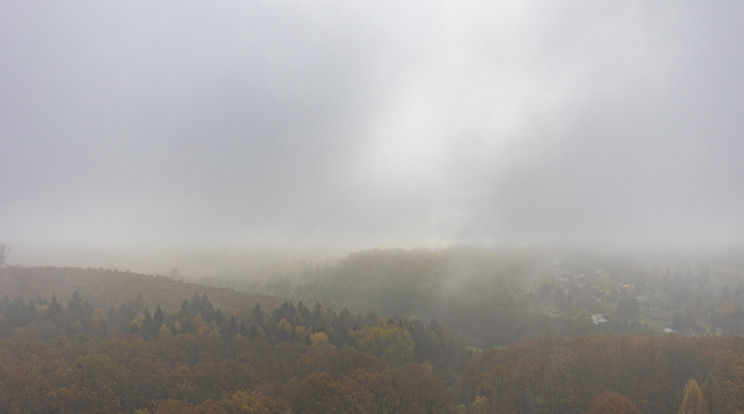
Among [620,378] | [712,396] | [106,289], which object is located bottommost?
[620,378]

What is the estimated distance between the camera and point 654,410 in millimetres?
73125

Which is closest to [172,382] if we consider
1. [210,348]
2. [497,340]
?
[210,348]

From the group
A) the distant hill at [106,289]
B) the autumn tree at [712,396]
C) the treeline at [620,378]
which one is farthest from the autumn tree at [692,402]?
the distant hill at [106,289]

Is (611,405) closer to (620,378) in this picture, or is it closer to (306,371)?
(620,378)

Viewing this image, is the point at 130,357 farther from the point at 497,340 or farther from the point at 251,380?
the point at 497,340

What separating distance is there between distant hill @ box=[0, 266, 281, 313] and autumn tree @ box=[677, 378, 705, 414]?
122 metres

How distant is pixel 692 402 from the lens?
62.9 meters

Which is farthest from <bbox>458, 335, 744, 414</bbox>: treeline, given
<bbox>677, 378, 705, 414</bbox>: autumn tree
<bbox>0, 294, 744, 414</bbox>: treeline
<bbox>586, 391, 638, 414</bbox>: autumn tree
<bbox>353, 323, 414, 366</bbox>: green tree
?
<bbox>353, 323, 414, 366</bbox>: green tree

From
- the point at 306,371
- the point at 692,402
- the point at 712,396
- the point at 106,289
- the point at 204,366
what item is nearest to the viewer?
the point at 692,402

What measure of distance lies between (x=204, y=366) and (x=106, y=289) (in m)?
120

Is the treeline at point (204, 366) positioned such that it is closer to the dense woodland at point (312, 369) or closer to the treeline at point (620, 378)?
the dense woodland at point (312, 369)

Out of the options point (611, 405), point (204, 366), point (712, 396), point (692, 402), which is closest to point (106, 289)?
point (204, 366)

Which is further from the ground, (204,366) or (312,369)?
(204,366)

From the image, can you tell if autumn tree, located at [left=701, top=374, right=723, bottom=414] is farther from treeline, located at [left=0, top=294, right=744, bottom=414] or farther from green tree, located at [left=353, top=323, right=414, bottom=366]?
green tree, located at [left=353, top=323, right=414, bottom=366]
